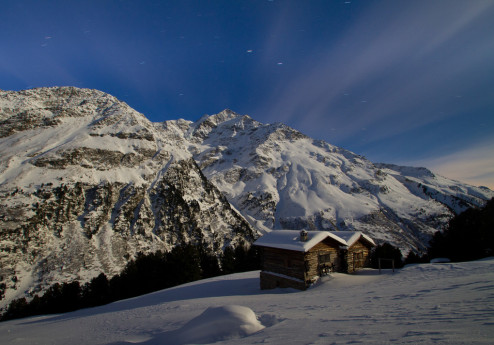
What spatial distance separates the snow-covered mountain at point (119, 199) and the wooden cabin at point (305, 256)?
6080cm

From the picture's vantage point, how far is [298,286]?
58.7ft

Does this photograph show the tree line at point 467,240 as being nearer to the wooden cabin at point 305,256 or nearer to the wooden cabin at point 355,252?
the wooden cabin at point 355,252

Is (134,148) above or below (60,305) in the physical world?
above

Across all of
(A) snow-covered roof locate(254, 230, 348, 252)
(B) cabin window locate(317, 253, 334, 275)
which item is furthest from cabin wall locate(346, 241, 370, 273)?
(B) cabin window locate(317, 253, 334, 275)

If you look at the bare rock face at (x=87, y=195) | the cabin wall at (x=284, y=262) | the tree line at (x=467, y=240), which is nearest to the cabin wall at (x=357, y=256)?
the cabin wall at (x=284, y=262)

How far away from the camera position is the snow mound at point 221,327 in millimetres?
6408

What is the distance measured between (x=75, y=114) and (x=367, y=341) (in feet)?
470

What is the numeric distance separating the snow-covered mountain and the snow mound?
69457 millimetres

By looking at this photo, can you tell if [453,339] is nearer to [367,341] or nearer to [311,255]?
[367,341]

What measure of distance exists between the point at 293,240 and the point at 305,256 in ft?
6.83

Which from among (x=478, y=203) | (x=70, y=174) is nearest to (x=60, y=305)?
(x=70, y=174)

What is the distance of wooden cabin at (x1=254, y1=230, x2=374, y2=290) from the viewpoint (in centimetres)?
1816

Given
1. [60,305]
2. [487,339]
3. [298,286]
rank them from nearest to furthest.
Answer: [487,339], [298,286], [60,305]

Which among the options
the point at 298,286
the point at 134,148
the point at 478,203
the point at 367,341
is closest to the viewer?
the point at 367,341
